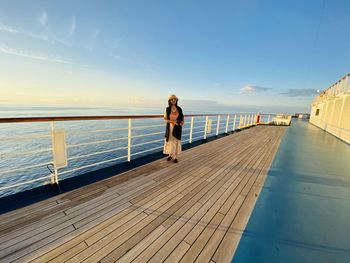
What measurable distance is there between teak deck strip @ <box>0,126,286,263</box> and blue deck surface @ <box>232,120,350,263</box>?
0.12 meters

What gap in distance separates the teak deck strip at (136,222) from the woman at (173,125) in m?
0.70

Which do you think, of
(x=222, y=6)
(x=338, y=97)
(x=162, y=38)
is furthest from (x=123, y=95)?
(x=338, y=97)

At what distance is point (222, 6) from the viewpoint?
744 centimetres

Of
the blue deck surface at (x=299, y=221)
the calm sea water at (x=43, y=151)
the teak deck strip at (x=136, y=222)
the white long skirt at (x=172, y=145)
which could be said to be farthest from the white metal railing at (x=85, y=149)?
the blue deck surface at (x=299, y=221)

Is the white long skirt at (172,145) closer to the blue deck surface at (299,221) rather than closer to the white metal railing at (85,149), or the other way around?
the white metal railing at (85,149)

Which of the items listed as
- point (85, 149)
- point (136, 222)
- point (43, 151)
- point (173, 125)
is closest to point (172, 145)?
point (173, 125)

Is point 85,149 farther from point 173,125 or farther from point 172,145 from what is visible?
point 173,125

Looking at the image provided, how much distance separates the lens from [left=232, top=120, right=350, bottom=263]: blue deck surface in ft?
3.52

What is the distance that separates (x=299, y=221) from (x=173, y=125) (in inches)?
77.5

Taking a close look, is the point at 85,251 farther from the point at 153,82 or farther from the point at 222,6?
the point at 153,82

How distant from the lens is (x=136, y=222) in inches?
50.5

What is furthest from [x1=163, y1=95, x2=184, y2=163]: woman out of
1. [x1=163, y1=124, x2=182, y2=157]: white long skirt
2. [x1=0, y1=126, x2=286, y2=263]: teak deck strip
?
[x1=0, y1=126, x2=286, y2=263]: teak deck strip

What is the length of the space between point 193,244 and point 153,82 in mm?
16959

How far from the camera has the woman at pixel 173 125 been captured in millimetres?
2602
